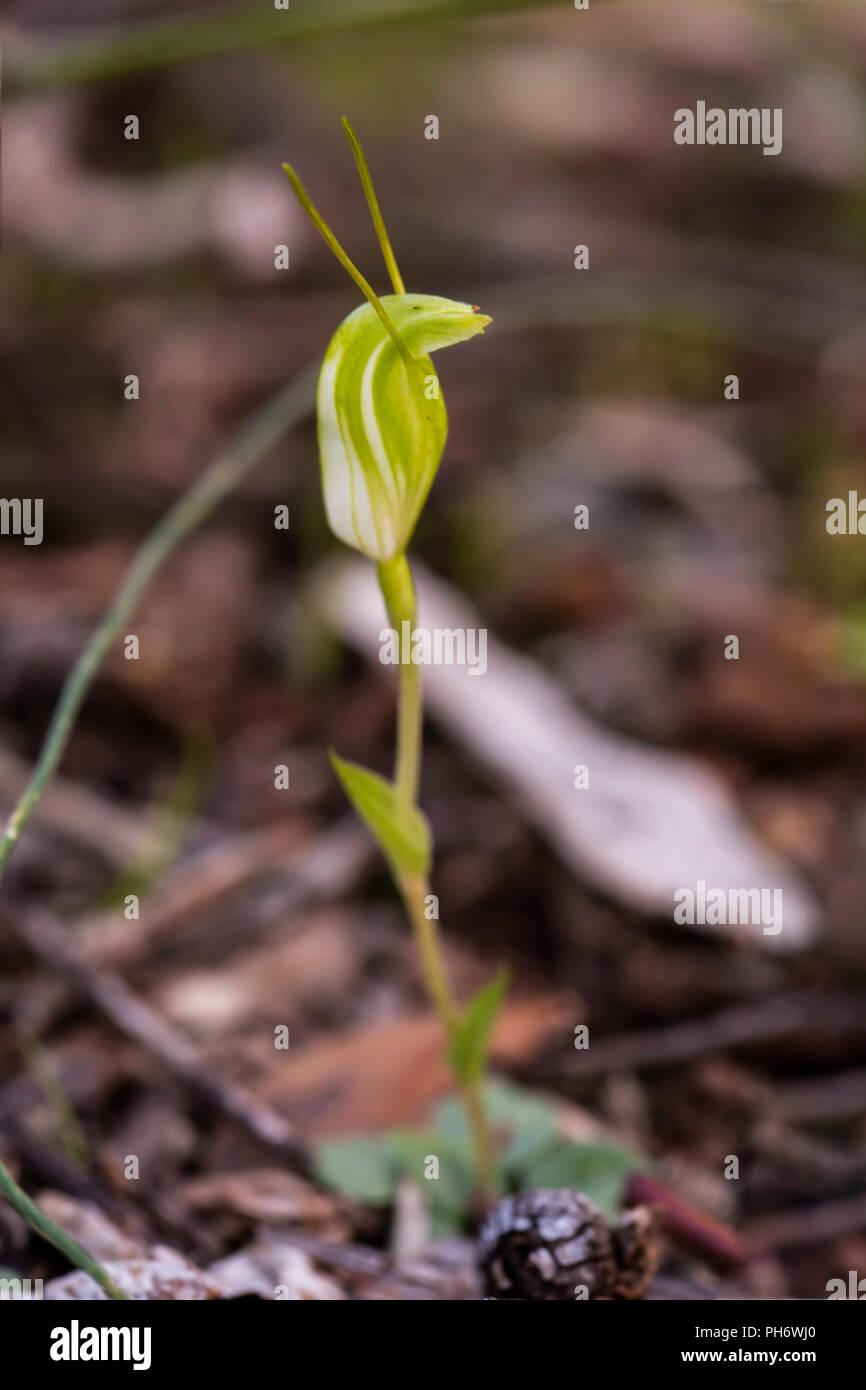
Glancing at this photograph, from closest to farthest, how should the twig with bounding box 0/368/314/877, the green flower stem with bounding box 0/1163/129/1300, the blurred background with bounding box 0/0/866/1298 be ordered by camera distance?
the green flower stem with bounding box 0/1163/129/1300 → the twig with bounding box 0/368/314/877 → the blurred background with bounding box 0/0/866/1298

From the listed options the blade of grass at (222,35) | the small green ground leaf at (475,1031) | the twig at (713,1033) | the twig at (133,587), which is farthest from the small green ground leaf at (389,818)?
the blade of grass at (222,35)

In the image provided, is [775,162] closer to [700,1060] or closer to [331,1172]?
[700,1060]

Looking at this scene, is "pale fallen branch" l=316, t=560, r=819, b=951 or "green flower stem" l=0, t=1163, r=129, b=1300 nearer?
"green flower stem" l=0, t=1163, r=129, b=1300

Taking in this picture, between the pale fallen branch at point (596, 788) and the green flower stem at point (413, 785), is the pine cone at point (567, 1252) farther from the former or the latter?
the pale fallen branch at point (596, 788)

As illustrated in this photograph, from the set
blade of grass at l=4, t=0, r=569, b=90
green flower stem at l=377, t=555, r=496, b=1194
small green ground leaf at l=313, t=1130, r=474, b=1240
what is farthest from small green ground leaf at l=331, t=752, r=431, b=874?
blade of grass at l=4, t=0, r=569, b=90

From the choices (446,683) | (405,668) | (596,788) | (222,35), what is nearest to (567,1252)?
(405,668)

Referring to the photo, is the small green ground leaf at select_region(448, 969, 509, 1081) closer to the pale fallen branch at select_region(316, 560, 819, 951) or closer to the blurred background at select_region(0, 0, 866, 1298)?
the blurred background at select_region(0, 0, 866, 1298)
